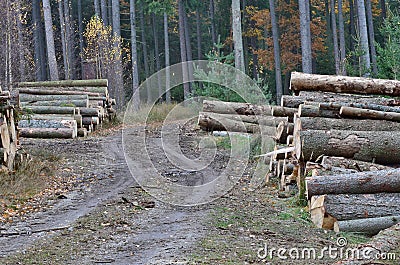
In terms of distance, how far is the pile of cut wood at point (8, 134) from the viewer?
11.6m

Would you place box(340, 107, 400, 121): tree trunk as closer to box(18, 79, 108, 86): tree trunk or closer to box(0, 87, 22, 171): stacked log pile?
box(0, 87, 22, 171): stacked log pile

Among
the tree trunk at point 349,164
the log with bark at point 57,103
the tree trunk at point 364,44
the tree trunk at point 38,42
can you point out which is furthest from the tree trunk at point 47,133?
the tree trunk at point 38,42

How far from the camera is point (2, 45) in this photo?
23984 mm

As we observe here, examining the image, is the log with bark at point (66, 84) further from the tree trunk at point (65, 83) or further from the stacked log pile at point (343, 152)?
the stacked log pile at point (343, 152)

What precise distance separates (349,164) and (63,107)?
13.2m

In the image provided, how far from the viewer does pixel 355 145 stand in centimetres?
969

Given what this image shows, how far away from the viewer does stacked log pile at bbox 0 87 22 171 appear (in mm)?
11578

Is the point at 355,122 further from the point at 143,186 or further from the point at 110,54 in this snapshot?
the point at 110,54

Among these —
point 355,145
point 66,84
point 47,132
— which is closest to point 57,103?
point 47,132

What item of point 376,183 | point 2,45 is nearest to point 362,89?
point 376,183
